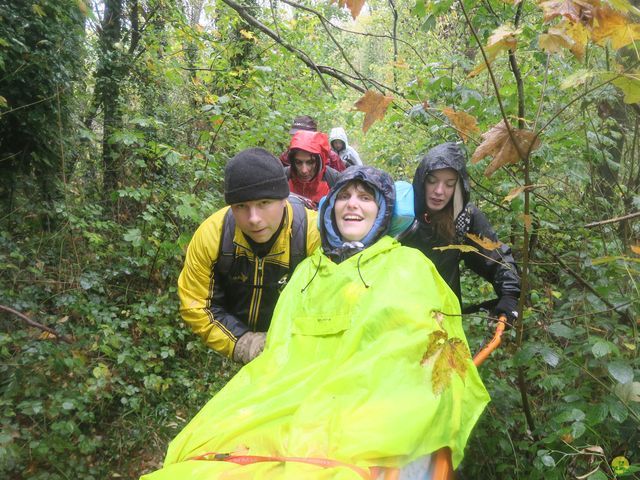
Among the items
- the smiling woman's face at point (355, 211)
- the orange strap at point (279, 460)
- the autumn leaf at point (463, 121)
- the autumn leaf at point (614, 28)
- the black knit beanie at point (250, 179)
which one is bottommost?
the orange strap at point (279, 460)

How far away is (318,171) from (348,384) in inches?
123

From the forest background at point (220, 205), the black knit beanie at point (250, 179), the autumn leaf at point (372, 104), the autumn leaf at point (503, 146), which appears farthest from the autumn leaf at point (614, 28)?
the black knit beanie at point (250, 179)

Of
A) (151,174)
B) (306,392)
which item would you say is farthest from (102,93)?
(306,392)

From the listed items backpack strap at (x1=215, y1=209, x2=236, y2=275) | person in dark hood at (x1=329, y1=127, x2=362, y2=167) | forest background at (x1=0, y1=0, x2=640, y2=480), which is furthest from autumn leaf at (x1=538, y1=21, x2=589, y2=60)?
person in dark hood at (x1=329, y1=127, x2=362, y2=167)

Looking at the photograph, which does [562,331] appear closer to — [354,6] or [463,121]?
[463,121]

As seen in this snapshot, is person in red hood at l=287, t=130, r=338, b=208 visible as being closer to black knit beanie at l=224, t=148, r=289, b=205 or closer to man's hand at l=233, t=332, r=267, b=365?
black knit beanie at l=224, t=148, r=289, b=205

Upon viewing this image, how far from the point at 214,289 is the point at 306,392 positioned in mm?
1129

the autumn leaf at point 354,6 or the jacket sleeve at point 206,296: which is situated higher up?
the autumn leaf at point 354,6

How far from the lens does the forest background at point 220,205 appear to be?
1996 mm

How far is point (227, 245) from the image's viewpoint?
2545 mm

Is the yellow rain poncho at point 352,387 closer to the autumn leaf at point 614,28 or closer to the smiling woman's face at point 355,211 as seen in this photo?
the smiling woman's face at point 355,211

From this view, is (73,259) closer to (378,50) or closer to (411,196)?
(411,196)

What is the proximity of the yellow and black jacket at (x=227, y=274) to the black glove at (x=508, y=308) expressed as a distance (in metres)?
1.09

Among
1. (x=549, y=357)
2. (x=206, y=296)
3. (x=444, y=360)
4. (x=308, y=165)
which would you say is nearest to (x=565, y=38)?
(x=444, y=360)
